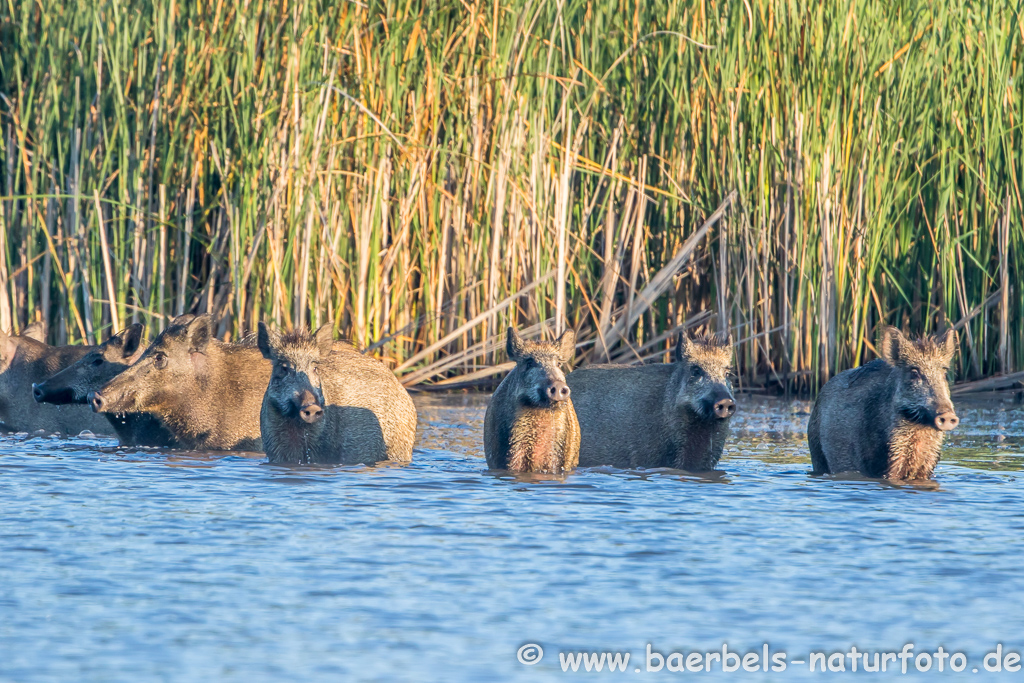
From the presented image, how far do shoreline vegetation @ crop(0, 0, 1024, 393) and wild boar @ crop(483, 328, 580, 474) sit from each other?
2.61 m

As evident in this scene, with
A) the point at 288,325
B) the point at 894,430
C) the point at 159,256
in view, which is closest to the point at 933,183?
the point at 894,430

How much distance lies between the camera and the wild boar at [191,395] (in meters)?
9.69

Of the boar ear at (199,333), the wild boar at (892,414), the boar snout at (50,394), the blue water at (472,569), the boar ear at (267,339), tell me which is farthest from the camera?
the boar snout at (50,394)

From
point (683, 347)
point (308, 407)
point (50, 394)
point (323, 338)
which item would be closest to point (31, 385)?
point (50, 394)

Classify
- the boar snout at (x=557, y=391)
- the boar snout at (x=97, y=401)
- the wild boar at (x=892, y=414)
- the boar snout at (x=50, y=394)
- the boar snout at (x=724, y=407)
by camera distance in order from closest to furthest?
the wild boar at (x=892, y=414) → the boar snout at (x=557, y=391) → the boar snout at (x=724, y=407) → the boar snout at (x=97, y=401) → the boar snout at (x=50, y=394)

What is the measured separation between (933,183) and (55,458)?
667 cm

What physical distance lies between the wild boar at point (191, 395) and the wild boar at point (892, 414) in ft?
12.0

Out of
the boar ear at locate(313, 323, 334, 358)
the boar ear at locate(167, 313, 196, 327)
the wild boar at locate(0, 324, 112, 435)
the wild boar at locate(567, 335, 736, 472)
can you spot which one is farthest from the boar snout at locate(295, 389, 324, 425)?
the wild boar at locate(0, 324, 112, 435)

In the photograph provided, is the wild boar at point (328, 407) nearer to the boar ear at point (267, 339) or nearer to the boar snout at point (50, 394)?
the boar ear at point (267, 339)

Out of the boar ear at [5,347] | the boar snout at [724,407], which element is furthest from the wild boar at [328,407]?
the boar ear at [5,347]

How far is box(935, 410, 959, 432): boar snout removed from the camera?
303 inches

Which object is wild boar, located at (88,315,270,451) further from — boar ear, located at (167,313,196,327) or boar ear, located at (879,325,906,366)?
boar ear, located at (879,325,906,366)

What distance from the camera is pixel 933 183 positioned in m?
11.6

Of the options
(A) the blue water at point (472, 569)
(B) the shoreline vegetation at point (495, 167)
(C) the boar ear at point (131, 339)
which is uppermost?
(B) the shoreline vegetation at point (495, 167)
